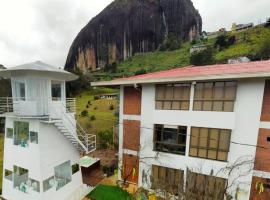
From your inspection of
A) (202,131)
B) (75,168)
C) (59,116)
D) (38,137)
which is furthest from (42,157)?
(202,131)

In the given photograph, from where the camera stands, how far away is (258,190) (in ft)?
30.0

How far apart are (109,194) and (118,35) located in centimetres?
6515

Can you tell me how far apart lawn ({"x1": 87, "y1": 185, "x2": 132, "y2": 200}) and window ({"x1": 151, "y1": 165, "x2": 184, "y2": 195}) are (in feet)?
6.98

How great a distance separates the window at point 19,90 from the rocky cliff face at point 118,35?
59.1 metres

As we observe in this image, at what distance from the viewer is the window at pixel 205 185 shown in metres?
9.62

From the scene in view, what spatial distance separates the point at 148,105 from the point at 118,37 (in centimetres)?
6274

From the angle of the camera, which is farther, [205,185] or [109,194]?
[109,194]

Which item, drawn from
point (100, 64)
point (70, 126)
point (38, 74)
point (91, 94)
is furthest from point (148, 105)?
point (100, 64)

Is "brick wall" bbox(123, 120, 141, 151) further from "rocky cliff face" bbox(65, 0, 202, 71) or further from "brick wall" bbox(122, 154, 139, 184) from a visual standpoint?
"rocky cliff face" bbox(65, 0, 202, 71)

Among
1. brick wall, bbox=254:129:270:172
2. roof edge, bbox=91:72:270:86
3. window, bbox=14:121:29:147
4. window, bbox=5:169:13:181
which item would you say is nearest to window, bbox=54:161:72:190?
window, bbox=14:121:29:147

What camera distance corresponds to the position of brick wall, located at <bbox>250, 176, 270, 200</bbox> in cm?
902

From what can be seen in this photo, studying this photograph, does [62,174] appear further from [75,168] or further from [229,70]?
[229,70]

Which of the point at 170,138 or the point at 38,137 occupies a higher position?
the point at 38,137

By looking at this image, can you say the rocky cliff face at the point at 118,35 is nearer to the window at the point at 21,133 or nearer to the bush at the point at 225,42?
the bush at the point at 225,42
